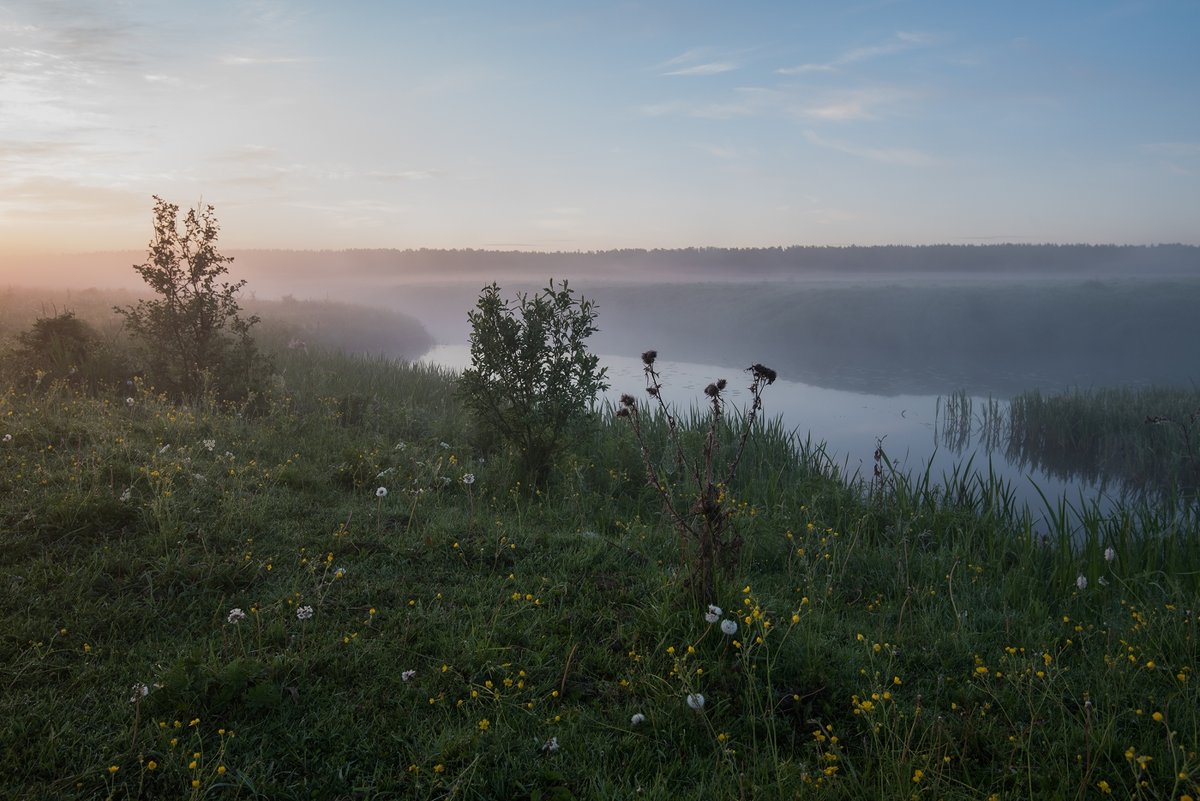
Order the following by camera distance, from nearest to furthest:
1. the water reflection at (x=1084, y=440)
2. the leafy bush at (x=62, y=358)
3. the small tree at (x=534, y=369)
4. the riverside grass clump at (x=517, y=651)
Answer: the riverside grass clump at (x=517, y=651) < the small tree at (x=534, y=369) < the leafy bush at (x=62, y=358) < the water reflection at (x=1084, y=440)

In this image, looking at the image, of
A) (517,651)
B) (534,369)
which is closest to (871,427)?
(534,369)

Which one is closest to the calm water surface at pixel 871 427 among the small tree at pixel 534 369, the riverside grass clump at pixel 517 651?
the small tree at pixel 534 369

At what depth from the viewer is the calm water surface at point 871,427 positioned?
12.8 metres

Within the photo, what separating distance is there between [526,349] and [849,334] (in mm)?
30750

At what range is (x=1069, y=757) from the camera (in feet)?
10.8

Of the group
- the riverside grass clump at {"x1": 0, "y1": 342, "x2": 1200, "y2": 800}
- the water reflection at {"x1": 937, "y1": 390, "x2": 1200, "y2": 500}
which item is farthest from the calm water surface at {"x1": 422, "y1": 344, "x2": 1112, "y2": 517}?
the riverside grass clump at {"x1": 0, "y1": 342, "x2": 1200, "y2": 800}

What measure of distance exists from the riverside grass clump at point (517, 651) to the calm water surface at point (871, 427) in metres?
4.68

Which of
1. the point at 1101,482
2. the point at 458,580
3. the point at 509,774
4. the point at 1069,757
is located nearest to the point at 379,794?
the point at 509,774

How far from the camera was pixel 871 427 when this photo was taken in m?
16.9

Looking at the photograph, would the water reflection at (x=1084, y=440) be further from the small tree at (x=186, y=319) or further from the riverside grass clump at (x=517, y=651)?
the small tree at (x=186, y=319)

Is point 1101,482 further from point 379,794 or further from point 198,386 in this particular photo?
point 198,386

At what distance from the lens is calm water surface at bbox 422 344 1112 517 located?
12750 mm

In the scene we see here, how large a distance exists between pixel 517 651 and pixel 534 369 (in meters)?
4.14

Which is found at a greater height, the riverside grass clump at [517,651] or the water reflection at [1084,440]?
the riverside grass clump at [517,651]
